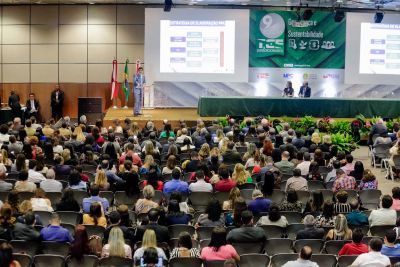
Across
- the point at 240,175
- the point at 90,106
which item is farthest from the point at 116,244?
the point at 90,106

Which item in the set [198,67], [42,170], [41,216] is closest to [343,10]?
[198,67]

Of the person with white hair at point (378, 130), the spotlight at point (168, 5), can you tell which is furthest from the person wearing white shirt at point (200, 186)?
the spotlight at point (168, 5)

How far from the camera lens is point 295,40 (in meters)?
24.4

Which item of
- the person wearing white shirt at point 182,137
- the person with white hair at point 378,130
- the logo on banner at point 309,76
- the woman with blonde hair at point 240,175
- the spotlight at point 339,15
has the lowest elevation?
the woman with blonde hair at point 240,175

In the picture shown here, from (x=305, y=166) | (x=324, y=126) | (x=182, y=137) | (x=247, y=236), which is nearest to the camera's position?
(x=247, y=236)

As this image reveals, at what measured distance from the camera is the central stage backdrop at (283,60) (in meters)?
24.3

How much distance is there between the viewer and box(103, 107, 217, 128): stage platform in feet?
67.6

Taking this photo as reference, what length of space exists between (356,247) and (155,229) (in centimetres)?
232

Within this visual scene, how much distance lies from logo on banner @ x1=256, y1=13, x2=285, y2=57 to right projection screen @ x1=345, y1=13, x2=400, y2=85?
2.24 m

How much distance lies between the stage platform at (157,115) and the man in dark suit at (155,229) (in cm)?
1193


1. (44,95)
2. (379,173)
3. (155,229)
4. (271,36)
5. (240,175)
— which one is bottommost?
(379,173)

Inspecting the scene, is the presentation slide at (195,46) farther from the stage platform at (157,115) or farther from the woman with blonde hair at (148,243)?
the woman with blonde hair at (148,243)

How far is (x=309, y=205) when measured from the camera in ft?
31.4

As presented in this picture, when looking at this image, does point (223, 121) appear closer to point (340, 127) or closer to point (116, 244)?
point (340, 127)
